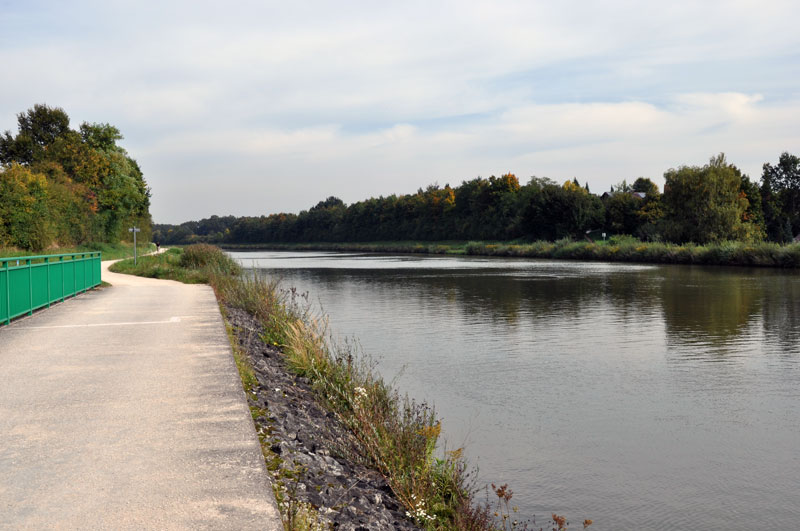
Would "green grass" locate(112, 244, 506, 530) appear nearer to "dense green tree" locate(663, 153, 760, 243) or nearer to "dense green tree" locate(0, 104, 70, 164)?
"dense green tree" locate(663, 153, 760, 243)

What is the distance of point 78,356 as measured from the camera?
30.5 ft

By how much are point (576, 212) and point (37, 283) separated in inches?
3048

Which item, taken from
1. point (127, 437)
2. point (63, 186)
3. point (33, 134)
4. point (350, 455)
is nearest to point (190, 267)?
point (63, 186)

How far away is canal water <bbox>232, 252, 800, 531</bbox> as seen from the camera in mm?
6910

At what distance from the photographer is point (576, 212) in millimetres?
85688

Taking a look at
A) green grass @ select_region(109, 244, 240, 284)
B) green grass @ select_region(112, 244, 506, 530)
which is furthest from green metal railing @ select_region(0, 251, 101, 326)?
green grass @ select_region(109, 244, 240, 284)

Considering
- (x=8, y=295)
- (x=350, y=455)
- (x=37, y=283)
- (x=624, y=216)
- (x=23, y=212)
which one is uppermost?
(x=624, y=216)

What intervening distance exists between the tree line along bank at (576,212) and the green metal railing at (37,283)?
50538 millimetres

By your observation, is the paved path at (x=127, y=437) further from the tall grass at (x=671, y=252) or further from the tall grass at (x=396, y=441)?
the tall grass at (x=671, y=252)

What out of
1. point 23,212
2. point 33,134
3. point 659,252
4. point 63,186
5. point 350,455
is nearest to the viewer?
point 350,455

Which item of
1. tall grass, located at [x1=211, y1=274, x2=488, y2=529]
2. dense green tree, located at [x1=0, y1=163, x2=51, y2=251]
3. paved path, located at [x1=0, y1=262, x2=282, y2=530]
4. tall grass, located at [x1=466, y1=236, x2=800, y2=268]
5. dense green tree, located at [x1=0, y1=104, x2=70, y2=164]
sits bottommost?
tall grass, located at [x1=211, y1=274, x2=488, y2=529]

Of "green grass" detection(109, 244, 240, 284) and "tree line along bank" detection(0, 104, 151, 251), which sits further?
"tree line along bank" detection(0, 104, 151, 251)

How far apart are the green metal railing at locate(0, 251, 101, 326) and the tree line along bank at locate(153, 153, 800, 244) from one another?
166 feet

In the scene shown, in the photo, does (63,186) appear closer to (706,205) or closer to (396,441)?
(396,441)
